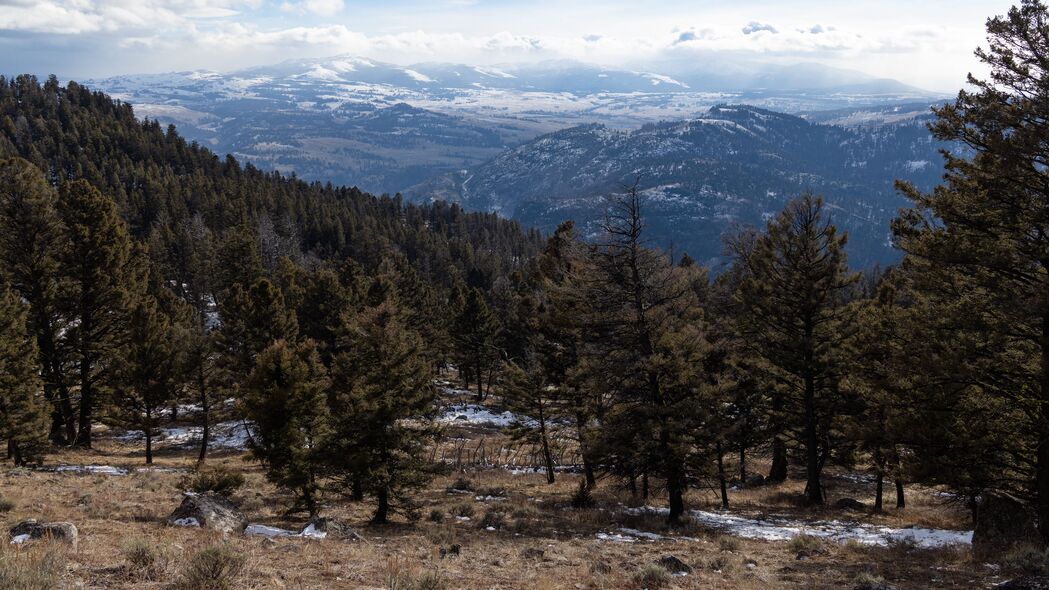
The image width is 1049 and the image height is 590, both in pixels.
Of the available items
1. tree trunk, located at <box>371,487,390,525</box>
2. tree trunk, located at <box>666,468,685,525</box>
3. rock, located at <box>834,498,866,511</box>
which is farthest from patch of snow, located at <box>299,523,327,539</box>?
rock, located at <box>834,498,866,511</box>

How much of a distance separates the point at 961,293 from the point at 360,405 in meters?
15.8

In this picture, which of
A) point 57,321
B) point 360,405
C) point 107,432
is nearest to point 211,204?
point 107,432

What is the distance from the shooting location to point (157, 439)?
140 ft

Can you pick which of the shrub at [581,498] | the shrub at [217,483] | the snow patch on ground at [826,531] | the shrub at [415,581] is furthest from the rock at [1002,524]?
the shrub at [217,483]

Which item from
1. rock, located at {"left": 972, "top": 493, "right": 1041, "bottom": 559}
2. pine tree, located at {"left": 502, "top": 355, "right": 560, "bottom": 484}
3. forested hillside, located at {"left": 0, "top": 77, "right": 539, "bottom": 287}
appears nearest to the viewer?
rock, located at {"left": 972, "top": 493, "right": 1041, "bottom": 559}

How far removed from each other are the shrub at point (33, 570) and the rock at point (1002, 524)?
18068 mm

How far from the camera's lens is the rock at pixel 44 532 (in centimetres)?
1041

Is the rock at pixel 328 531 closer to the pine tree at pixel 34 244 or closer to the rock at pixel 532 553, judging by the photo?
the rock at pixel 532 553

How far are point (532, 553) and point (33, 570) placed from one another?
9455 mm

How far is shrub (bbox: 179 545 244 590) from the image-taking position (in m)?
7.87

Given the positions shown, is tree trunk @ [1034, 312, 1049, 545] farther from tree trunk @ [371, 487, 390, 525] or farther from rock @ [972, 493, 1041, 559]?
tree trunk @ [371, 487, 390, 525]

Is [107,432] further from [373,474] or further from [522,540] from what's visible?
[522,540]

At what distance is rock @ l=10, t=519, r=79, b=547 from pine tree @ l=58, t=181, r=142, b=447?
22.0m

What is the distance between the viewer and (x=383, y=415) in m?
18.2
